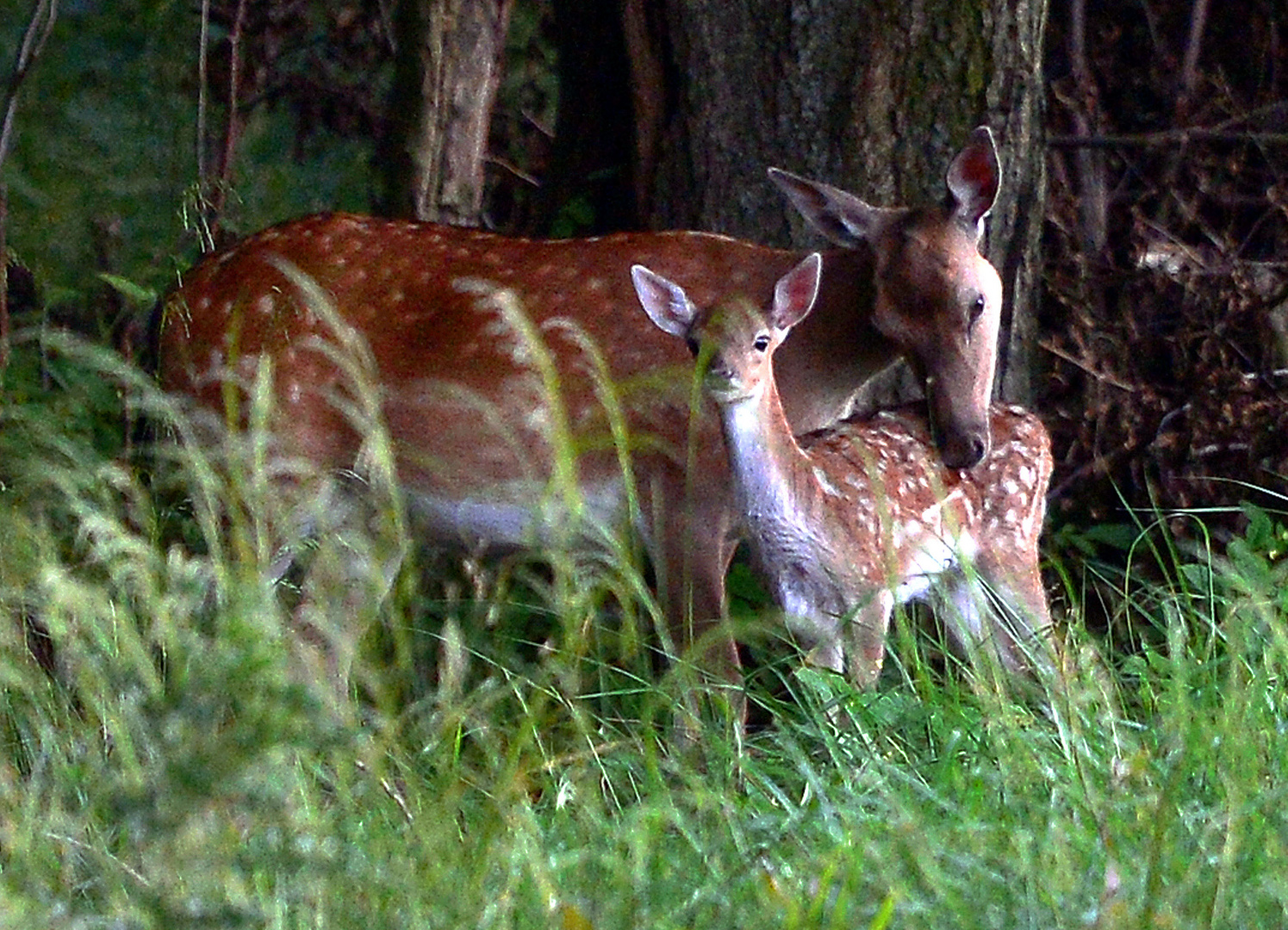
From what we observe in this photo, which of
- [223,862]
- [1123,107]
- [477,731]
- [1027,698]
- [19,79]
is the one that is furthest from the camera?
[1123,107]

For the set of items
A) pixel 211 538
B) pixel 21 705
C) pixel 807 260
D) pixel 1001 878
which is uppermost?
pixel 807 260

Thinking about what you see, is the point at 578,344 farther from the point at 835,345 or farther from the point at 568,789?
the point at 568,789

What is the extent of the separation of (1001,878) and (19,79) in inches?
155

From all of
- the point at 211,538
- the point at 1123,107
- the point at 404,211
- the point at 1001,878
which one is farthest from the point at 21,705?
the point at 1123,107

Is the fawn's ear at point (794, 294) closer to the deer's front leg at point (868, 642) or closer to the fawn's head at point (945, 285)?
the fawn's head at point (945, 285)

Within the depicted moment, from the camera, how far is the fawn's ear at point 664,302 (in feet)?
17.0

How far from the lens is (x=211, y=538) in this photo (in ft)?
11.8

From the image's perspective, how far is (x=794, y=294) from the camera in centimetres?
533

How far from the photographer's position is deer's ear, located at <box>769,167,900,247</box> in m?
5.60

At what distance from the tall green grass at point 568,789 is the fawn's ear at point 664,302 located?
1048mm

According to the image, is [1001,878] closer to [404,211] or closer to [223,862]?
[223,862]

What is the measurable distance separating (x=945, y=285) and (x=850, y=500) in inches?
23.3

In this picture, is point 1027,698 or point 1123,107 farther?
point 1123,107

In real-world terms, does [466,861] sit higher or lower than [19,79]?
lower
